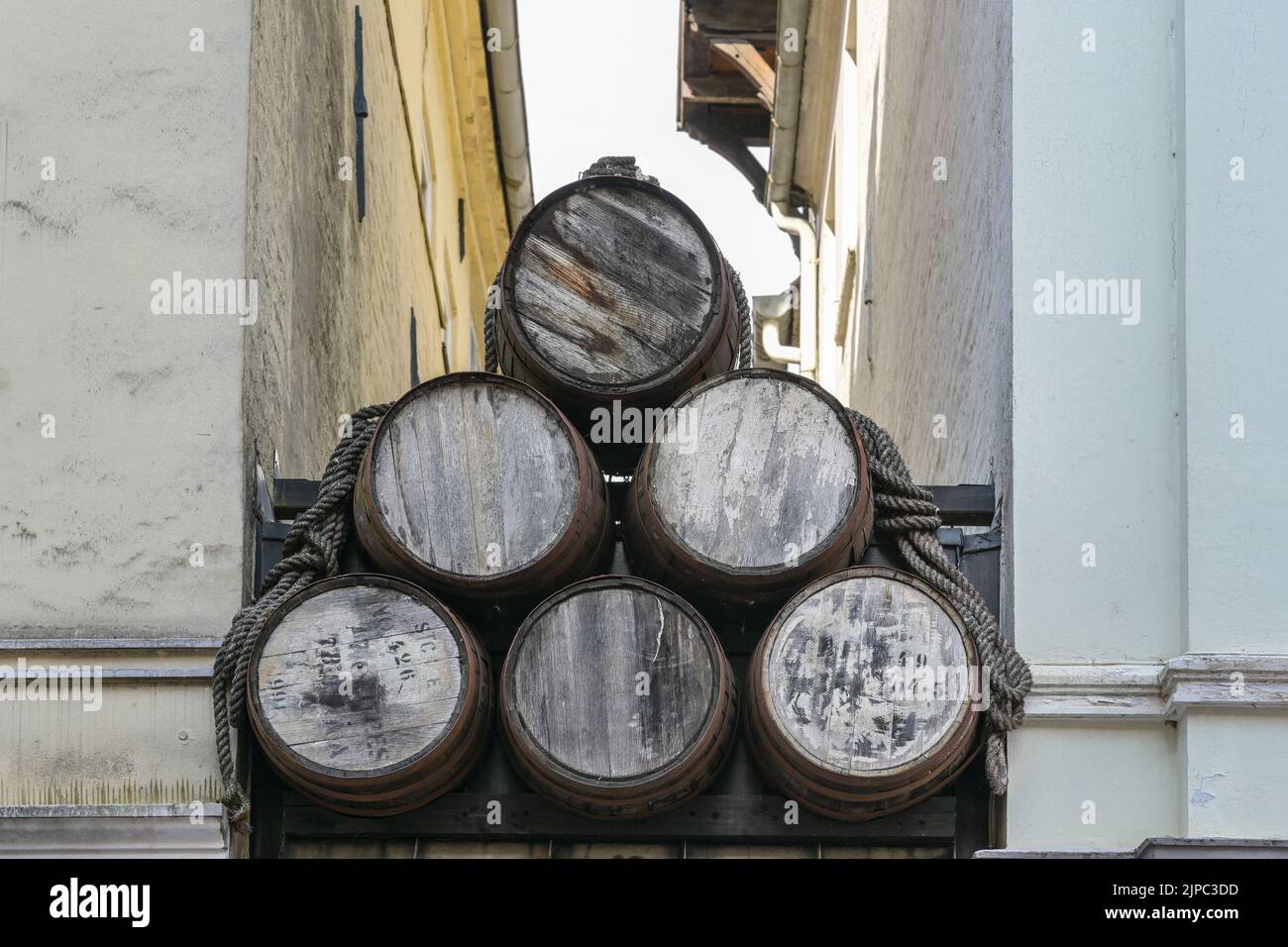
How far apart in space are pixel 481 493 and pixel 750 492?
815 millimetres

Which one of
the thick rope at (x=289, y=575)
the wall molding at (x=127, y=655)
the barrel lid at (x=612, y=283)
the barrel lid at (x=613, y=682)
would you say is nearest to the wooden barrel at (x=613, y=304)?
the barrel lid at (x=612, y=283)

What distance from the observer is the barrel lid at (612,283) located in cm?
Result: 729

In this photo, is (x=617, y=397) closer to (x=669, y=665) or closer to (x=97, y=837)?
(x=669, y=665)

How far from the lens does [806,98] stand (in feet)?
63.4

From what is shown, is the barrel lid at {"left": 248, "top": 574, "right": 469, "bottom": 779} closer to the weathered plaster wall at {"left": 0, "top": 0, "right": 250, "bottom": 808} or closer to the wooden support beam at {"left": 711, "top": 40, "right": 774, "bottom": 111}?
the weathered plaster wall at {"left": 0, "top": 0, "right": 250, "bottom": 808}

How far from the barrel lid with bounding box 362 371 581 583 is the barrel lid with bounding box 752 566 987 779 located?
0.79m

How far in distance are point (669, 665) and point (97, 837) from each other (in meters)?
1.72

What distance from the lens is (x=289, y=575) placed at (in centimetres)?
701

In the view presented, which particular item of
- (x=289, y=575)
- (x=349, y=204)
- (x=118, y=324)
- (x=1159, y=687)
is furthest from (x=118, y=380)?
(x=349, y=204)

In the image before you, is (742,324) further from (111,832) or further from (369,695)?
(111,832)

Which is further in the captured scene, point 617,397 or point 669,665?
point 617,397

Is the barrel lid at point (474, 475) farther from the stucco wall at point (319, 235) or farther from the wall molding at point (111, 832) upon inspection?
the wall molding at point (111, 832)
